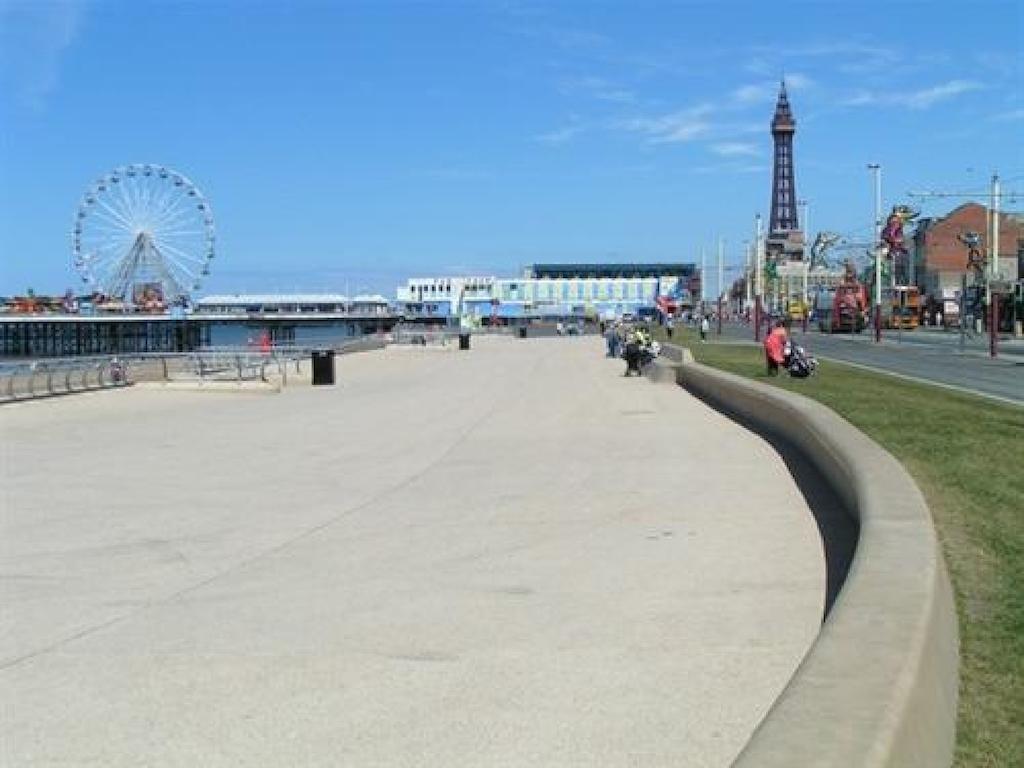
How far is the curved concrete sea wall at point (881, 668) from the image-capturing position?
4016mm

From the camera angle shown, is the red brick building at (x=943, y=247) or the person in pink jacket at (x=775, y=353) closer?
the person in pink jacket at (x=775, y=353)

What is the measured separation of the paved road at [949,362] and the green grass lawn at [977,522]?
874 cm

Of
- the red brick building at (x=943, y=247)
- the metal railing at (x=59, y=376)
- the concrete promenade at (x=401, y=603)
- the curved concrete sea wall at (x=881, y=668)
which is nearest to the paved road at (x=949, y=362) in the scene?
the concrete promenade at (x=401, y=603)

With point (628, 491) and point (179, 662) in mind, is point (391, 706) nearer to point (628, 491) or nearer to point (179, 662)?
point (179, 662)

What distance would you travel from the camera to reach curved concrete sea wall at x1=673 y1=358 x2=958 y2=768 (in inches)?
158

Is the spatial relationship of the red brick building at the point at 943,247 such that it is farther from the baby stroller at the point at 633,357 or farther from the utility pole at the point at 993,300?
the baby stroller at the point at 633,357

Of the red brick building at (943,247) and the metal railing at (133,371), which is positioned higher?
the red brick building at (943,247)

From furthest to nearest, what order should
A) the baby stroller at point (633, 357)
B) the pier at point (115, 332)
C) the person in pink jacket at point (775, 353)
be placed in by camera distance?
the pier at point (115, 332) < the baby stroller at point (633, 357) < the person in pink jacket at point (775, 353)

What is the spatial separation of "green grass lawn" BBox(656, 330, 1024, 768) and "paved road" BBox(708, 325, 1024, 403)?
874cm

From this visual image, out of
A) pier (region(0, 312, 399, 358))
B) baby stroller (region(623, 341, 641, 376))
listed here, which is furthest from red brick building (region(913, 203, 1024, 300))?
baby stroller (region(623, 341, 641, 376))

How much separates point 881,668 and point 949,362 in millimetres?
41565

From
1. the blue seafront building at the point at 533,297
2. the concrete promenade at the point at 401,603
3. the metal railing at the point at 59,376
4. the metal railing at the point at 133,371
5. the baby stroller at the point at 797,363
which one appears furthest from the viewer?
the blue seafront building at the point at 533,297

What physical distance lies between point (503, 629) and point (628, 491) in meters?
5.79

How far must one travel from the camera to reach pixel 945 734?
505cm
